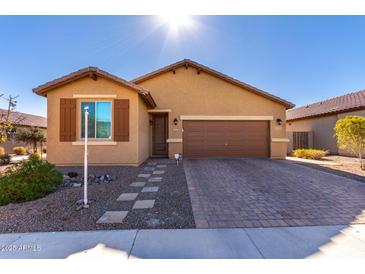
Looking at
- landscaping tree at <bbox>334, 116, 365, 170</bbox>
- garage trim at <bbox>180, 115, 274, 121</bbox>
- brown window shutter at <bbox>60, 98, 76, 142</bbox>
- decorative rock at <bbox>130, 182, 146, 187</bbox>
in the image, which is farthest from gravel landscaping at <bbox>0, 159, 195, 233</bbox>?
landscaping tree at <bbox>334, 116, 365, 170</bbox>

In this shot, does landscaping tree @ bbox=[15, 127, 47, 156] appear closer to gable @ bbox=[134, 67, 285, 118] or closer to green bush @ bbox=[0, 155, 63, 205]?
gable @ bbox=[134, 67, 285, 118]

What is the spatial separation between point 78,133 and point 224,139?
26.4 ft

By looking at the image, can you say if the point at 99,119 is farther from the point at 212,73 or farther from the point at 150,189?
the point at 212,73

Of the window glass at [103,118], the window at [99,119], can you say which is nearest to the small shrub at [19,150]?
the window at [99,119]

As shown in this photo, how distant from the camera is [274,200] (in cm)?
442

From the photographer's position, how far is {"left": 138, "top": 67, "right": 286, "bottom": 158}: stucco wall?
11.4 meters

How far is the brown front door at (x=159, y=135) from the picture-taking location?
480 inches

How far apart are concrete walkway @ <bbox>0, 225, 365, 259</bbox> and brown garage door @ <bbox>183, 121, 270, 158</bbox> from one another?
8295 mm

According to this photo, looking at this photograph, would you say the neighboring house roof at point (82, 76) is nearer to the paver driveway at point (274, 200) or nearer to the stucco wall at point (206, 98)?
the stucco wall at point (206, 98)

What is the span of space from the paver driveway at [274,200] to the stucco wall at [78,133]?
3.69 m

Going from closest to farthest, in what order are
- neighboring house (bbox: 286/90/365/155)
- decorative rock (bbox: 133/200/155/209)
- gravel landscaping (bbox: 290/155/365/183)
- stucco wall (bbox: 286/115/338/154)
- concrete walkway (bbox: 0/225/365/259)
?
concrete walkway (bbox: 0/225/365/259) < decorative rock (bbox: 133/200/155/209) < gravel landscaping (bbox: 290/155/365/183) < neighboring house (bbox: 286/90/365/155) < stucco wall (bbox: 286/115/338/154)
